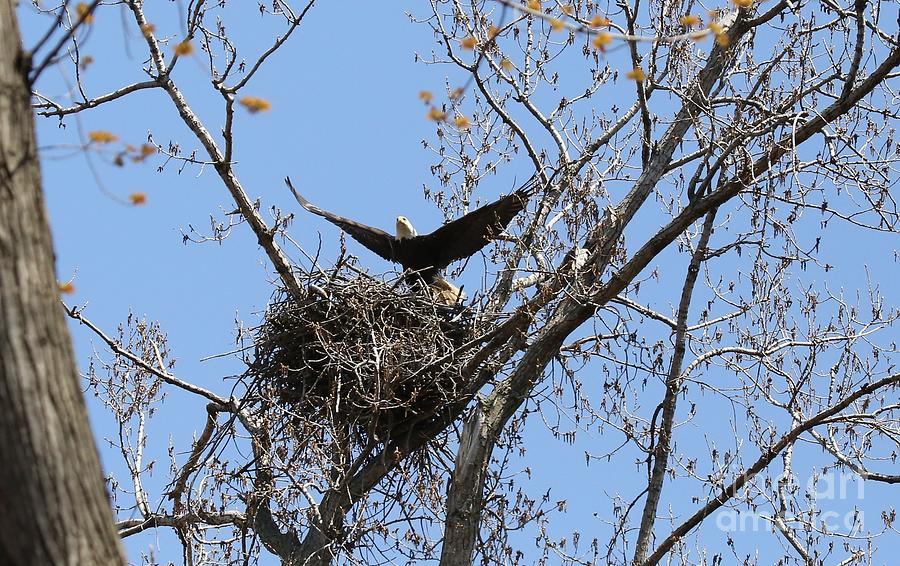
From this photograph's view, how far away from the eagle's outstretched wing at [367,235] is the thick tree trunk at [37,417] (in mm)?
5987

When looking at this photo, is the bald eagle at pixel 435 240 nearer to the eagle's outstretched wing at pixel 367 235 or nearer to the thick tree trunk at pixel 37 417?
the eagle's outstretched wing at pixel 367 235

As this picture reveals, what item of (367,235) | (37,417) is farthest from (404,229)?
(37,417)

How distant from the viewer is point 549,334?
24.4 ft

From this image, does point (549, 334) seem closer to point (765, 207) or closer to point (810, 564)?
point (765, 207)

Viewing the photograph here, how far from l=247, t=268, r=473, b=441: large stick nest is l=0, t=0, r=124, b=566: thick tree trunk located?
15.1 feet

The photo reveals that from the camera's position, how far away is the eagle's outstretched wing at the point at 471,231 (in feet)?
26.8

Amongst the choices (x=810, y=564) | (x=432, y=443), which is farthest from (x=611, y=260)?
(x=810, y=564)

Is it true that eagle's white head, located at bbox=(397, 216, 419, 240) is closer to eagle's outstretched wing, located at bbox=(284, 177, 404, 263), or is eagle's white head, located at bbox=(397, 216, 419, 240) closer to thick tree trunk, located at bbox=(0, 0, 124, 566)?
eagle's outstretched wing, located at bbox=(284, 177, 404, 263)

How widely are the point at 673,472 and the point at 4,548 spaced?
6.20m

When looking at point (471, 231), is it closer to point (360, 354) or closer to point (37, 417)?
point (360, 354)

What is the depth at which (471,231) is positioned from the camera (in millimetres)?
8719

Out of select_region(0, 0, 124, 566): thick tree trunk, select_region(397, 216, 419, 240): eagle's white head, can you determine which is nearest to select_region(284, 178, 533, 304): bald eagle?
select_region(397, 216, 419, 240): eagle's white head

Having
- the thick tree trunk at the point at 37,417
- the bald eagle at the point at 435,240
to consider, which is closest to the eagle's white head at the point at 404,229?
the bald eagle at the point at 435,240

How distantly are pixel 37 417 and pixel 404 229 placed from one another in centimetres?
672
